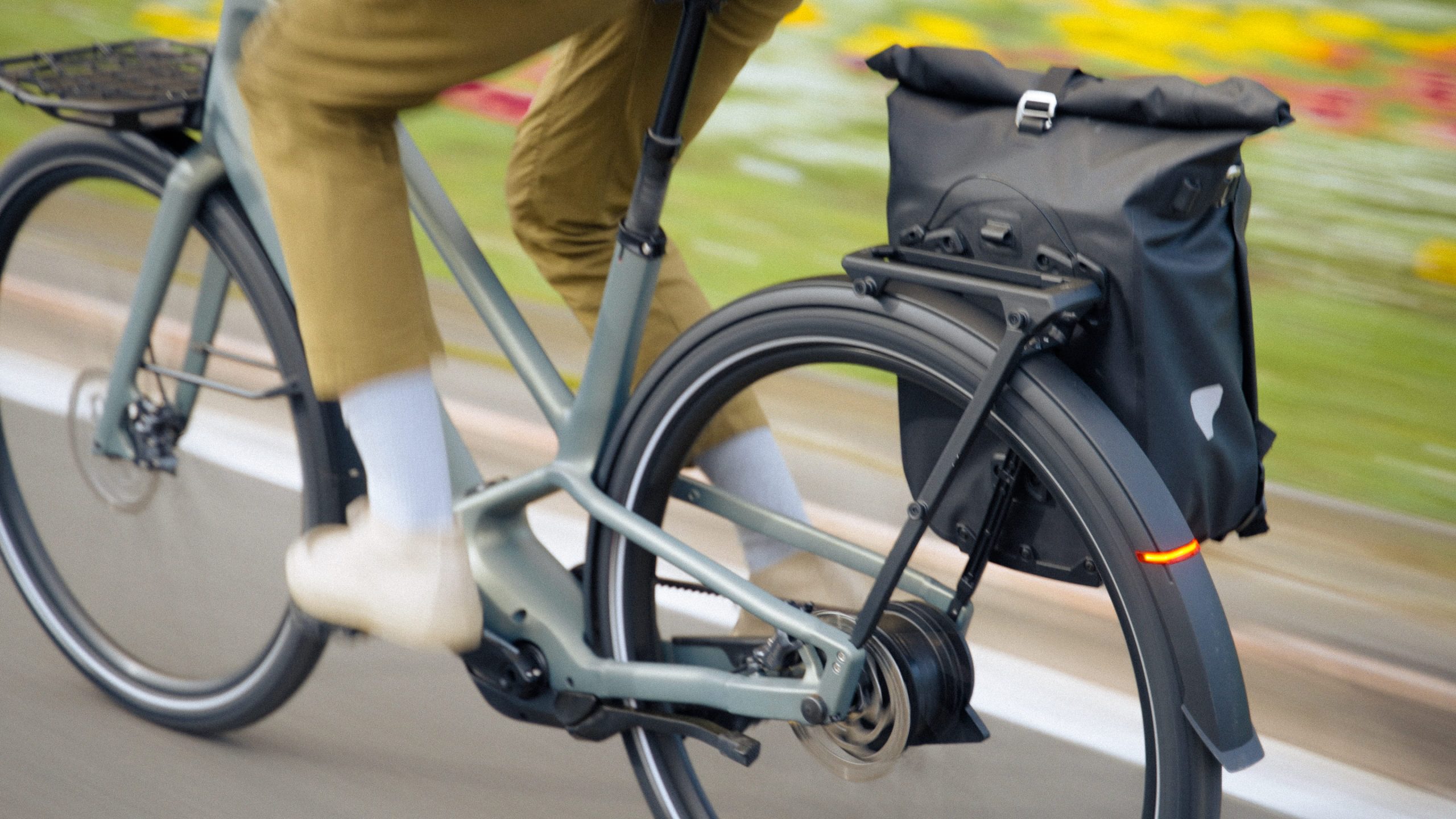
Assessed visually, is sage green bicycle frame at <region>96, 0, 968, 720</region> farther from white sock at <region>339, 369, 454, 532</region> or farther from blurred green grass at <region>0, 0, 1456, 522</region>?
blurred green grass at <region>0, 0, 1456, 522</region>

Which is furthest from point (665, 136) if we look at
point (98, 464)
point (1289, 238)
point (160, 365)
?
point (1289, 238)

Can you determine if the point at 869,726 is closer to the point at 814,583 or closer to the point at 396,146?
the point at 814,583

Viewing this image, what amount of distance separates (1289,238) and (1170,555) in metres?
2.89

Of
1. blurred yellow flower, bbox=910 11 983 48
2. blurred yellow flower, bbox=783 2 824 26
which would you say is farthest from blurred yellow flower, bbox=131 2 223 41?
blurred yellow flower, bbox=910 11 983 48

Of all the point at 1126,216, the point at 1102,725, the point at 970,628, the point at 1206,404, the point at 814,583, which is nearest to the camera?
the point at 1126,216

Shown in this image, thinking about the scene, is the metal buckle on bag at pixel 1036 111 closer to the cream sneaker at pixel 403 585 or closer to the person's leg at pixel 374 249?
the person's leg at pixel 374 249

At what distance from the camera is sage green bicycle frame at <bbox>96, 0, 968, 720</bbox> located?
1538 millimetres

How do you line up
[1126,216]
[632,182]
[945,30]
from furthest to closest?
[945,30] < [632,182] < [1126,216]

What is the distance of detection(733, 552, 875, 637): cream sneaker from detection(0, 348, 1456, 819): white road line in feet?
1.89

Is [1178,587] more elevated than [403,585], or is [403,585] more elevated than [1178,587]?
[1178,587]

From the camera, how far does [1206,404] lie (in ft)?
4.19

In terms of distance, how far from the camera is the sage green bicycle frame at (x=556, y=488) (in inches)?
60.6

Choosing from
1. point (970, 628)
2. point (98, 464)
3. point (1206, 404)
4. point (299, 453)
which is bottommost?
point (970, 628)

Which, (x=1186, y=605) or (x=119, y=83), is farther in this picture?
(x=119, y=83)
